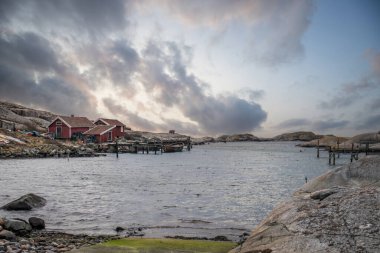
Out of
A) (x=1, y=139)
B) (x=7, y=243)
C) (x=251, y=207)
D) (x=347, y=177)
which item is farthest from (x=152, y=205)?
(x=1, y=139)

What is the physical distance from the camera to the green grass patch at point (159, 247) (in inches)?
318

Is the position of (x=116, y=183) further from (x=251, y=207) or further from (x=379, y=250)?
(x=379, y=250)

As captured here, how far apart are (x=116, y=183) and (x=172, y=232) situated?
16.3 meters

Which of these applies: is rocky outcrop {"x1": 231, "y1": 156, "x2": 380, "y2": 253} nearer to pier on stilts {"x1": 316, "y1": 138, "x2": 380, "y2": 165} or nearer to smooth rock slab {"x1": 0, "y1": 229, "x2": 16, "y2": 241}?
smooth rock slab {"x1": 0, "y1": 229, "x2": 16, "y2": 241}

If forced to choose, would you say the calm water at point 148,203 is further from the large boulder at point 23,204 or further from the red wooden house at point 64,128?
the red wooden house at point 64,128

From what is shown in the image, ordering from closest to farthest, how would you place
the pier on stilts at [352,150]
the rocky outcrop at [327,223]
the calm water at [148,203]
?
1. the rocky outcrop at [327,223]
2. the calm water at [148,203]
3. the pier on stilts at [352,150]

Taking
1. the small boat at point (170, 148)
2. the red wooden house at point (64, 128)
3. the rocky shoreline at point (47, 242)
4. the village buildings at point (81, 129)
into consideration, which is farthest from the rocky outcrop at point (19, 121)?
the rocky shoreline at point (47, 242)

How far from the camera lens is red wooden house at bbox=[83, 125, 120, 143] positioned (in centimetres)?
8169

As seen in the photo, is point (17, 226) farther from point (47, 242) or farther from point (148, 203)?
point (148, 203)

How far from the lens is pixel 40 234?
11727 mm

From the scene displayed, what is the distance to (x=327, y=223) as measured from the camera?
5328mm

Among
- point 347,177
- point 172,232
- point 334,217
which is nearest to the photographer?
point 334,217

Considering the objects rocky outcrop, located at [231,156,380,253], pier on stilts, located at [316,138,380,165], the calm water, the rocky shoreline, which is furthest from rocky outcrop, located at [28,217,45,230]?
pier on stilts, located at [316,138,380,165]

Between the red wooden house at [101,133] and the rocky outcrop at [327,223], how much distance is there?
78.4 metres
